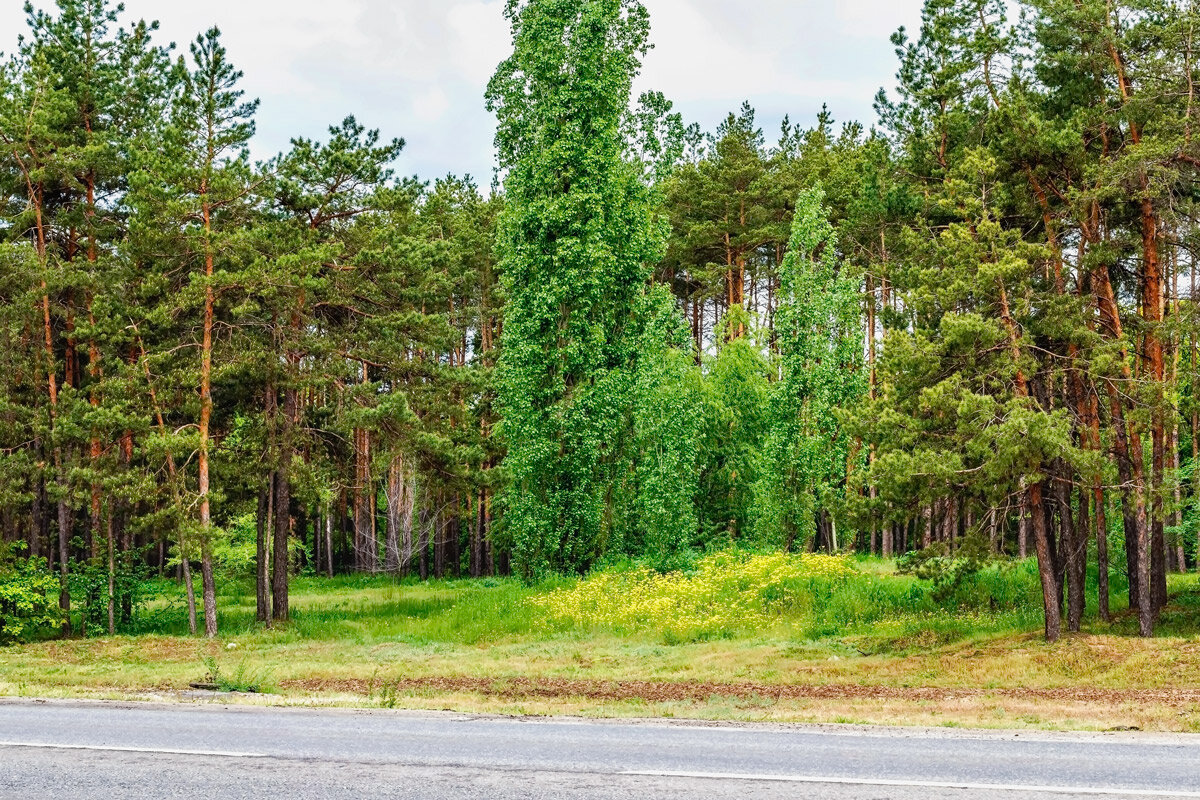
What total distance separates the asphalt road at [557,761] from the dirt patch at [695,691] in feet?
16.8

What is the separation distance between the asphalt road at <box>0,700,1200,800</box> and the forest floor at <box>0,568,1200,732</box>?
2.01 meters

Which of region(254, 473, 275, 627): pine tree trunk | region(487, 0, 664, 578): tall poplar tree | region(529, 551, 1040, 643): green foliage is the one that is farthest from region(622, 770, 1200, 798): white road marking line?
region(254, 473, 275, 627): pine tree trunk

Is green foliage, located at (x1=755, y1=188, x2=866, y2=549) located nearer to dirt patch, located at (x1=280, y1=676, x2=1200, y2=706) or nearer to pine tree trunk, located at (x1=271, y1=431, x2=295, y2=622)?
pine tree trunk, located at (x1=271, y1=431, x2=295, y2=622)

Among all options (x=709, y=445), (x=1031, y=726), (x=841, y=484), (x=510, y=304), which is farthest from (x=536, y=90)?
(x=1031, y=726)

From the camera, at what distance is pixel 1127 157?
21141mm

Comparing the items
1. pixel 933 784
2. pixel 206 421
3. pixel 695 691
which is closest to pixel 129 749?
pixel 933 784

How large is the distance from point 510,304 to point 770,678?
54.2 feet

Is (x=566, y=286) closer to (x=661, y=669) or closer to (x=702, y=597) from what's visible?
(x=702, y=597)

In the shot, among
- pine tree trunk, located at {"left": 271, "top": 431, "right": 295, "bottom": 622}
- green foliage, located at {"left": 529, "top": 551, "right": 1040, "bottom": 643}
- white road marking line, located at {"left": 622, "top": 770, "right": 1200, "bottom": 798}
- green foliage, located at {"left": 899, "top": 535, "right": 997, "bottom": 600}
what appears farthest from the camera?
pine tree trunk, located at {"left": 271, "top": 431, "right": 295, "bottom": 622}

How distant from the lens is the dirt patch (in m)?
15.7

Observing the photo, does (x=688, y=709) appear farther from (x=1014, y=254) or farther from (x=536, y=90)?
(x=536, y=90)

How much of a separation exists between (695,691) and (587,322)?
16.2 m

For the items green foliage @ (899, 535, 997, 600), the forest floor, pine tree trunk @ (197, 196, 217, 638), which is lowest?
the forest floor

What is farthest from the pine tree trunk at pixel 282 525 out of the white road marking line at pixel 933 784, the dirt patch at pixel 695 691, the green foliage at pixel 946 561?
the white road marking line at pixel 933 784
